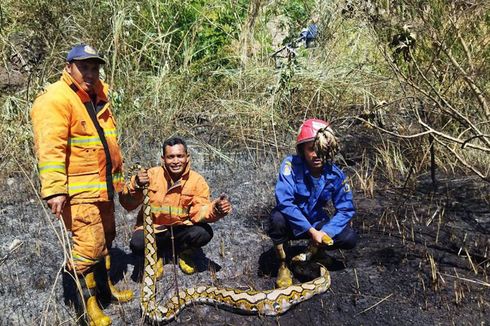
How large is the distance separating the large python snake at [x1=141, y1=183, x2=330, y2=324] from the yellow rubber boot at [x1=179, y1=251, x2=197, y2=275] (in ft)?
1.07

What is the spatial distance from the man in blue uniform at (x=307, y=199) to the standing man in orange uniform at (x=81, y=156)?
124 centimetres

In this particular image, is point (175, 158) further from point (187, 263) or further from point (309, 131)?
point (309, 131)

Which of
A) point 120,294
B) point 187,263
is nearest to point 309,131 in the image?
point 187,263

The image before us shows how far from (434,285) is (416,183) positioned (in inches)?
69.5

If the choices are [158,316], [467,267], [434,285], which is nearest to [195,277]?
[158,316]

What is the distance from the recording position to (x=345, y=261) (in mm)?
3855

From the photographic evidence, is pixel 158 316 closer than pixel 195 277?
Yes

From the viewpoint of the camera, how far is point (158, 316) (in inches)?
128

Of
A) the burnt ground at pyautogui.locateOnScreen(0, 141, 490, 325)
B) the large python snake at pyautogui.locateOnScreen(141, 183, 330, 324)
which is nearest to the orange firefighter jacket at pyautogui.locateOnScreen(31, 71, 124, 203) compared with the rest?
the large python snake at pyautogui.locateOnScreen(141, 183, 330, 324)

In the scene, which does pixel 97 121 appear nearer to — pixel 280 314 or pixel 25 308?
pixel 25 308

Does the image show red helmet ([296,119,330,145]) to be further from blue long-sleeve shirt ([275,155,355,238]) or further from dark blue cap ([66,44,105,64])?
dark blue cap ([66,44,105,64])

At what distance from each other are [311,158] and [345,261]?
93 cm

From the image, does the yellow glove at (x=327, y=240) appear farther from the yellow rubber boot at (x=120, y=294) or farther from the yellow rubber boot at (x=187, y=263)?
the yellow rubber boot at (x=120, y=294)

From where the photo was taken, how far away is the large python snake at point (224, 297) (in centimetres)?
330
